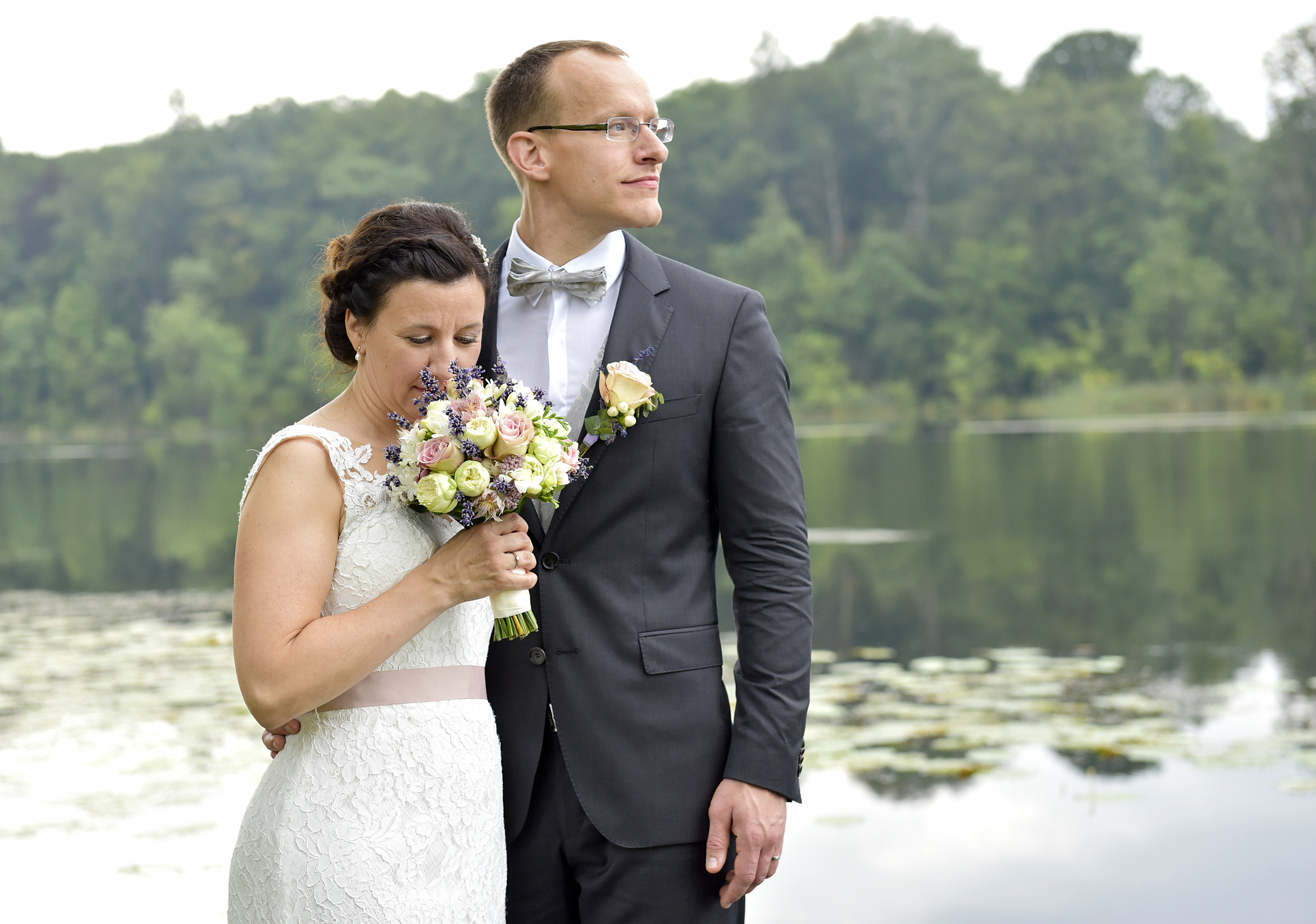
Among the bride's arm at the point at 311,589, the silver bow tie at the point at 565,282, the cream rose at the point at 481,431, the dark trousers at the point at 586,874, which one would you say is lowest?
the dark trousers at the point at 586,874

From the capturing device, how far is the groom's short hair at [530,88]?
8.97 ft

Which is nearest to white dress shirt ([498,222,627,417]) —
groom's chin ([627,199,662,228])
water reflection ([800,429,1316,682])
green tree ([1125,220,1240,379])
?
groom's chin ([627,199,662,228])

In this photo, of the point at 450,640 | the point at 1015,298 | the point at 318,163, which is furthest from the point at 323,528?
the point at 318,163

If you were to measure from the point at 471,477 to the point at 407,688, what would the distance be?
17.2 inches

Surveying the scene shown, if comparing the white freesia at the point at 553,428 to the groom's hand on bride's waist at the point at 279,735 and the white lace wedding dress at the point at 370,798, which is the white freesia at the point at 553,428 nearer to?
the white lace wedding dress at the point at 370,798

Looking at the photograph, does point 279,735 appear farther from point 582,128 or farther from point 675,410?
point 582,128

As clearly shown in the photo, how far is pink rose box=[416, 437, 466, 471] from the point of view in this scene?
217 cm

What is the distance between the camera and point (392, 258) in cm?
238

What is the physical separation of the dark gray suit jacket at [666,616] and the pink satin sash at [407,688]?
232 millimetres

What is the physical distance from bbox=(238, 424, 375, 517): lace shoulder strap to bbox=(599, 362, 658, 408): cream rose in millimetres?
445

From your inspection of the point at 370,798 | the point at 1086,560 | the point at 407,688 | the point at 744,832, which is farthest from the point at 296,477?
the point at 1086,560

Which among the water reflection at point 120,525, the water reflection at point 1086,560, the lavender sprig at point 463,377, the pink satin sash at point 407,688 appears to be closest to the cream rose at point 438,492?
the lavender sprig at point 463,377

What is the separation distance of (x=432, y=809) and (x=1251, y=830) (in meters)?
4.38

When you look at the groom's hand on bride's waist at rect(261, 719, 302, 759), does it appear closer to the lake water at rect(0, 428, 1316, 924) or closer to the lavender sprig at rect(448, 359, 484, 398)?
the lavender sprig at rect(448, 359, 484, 398)
